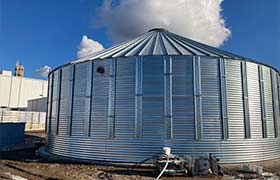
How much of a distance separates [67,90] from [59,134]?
140 inches

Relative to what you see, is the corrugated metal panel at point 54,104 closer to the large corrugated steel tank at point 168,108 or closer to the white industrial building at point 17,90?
the large corrugated steel tank at point 168,108

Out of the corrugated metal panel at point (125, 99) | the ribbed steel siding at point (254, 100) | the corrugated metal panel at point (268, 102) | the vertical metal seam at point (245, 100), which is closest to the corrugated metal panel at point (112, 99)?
the corrugated metal panel at point (125, 99)

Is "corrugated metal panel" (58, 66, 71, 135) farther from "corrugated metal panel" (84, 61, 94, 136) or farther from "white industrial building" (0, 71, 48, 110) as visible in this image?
"white industrial building" (0, 71, 48, 110)

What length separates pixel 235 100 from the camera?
1661 cm

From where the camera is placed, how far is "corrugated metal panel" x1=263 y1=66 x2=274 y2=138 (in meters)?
18.0

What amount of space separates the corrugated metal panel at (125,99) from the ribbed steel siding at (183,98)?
2844 millimetres

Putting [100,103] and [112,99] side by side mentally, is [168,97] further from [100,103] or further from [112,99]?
[100,103]

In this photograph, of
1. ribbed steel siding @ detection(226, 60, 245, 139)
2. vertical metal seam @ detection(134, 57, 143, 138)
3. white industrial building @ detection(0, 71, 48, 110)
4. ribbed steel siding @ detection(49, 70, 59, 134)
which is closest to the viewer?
vertical metal seam @ detection(134, 57, 143, 138)

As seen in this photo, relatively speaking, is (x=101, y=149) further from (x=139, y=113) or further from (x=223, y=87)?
(x=223, y=87)

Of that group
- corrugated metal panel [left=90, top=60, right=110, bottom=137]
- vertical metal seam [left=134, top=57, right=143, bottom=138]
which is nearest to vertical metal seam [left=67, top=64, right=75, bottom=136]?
corrugated metal panel [left=90, top=60, right=110, bottom=137]

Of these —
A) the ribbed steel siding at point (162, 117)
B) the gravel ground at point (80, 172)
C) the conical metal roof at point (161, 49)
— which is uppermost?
the conical metal roof at point (161, 49)

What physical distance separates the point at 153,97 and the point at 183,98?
2.02 meters

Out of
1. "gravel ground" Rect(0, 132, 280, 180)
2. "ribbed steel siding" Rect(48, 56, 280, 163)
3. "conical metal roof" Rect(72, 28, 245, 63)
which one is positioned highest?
"conical metal roof" Rect(72, 28, 245, 63)

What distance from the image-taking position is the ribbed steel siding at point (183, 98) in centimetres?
1554
